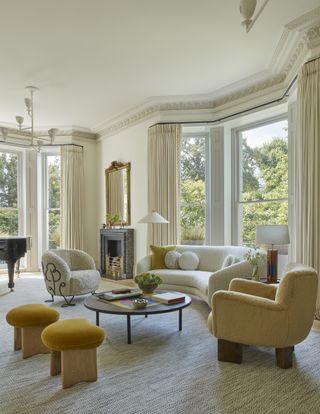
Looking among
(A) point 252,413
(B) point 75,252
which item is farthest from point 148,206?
(A) point 252,413

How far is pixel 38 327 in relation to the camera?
3076mm

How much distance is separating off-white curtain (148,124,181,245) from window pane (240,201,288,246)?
1.13 m

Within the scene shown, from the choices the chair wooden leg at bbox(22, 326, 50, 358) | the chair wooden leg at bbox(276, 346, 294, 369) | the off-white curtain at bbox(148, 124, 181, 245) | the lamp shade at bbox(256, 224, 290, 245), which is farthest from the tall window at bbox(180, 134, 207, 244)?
the chair wooden leg at bbox(22, 326, 50, 358)

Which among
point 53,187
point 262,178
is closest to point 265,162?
point 262,178

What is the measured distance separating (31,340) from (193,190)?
3997mm

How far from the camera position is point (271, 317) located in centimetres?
274

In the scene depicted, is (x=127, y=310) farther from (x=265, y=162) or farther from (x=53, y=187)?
(x=53, y=187)

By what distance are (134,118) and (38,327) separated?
15.7 feet

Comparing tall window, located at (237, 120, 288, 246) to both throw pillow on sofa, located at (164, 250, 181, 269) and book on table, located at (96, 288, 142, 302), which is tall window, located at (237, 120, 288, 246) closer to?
throw pillow on sofa, located at (164, 250, 181, 269)

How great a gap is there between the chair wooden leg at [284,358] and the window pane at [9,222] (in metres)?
6.45

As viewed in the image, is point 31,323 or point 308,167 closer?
point 31,323

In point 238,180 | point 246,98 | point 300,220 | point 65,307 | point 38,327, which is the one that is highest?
point 246,98

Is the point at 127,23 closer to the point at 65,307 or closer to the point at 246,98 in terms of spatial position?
the point at 246,98

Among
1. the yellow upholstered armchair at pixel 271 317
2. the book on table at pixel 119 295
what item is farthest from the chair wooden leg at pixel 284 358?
the book on table at pixel 119 295
